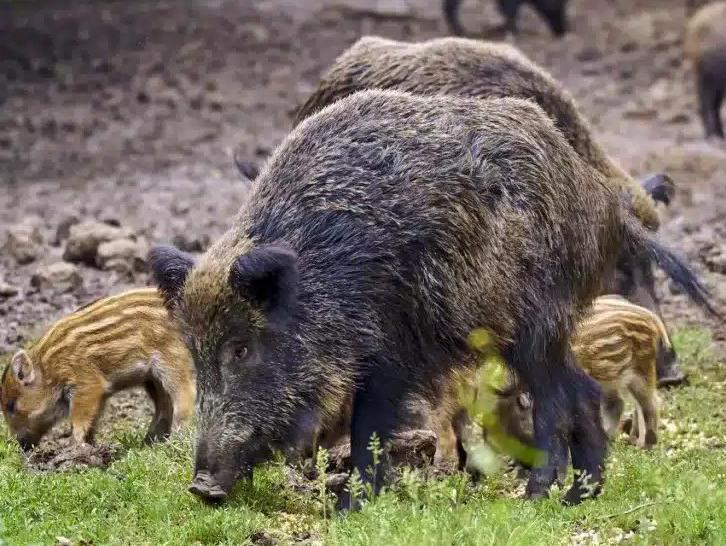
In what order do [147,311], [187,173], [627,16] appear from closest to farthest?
1. [147,311]
2. [187,173]
3. [627,16]

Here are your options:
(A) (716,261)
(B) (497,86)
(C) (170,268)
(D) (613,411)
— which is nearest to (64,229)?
(B) (497,86)

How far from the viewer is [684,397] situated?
25.6ft

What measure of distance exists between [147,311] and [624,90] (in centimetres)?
1026

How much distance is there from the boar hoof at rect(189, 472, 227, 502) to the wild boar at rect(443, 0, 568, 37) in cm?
1483

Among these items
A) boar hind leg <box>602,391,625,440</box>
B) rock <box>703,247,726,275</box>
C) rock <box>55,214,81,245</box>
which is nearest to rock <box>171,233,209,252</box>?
rock <box>55,214,81,245</box>

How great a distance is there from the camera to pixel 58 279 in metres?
9.24

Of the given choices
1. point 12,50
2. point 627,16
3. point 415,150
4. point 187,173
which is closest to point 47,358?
point 415,150

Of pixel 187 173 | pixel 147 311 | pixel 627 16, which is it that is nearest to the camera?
pixel 147 311

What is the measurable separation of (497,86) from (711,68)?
26.6 feet

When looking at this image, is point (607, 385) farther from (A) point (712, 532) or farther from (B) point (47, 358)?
(B) point (47, 358)

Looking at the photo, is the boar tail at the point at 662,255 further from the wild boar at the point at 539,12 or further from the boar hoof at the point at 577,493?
the wild boar at the point at 539,12

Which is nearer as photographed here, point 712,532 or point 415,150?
point 712,532

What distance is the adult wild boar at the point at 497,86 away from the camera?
7.72 metres

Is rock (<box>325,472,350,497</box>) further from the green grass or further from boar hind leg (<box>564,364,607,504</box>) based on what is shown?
boar hind leg (<box>564,364,607,504</box>)
